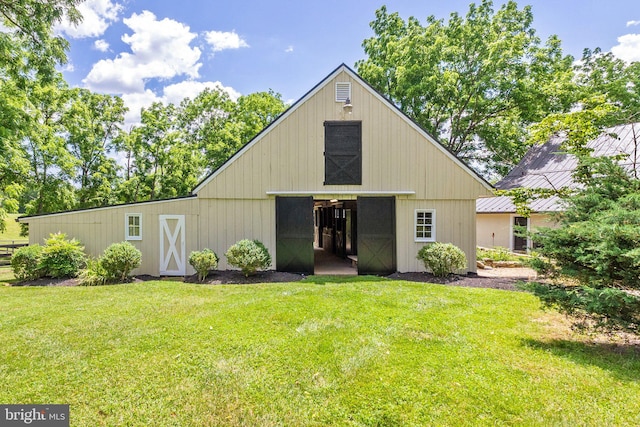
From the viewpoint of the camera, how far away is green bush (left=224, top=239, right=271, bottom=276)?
8.55 m

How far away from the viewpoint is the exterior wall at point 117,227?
9641mm

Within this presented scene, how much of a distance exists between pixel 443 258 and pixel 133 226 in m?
9.67

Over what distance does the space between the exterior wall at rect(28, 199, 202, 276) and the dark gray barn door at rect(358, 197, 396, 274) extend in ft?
17.6

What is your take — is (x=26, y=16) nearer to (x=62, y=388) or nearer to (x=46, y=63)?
(x=46, y=63)

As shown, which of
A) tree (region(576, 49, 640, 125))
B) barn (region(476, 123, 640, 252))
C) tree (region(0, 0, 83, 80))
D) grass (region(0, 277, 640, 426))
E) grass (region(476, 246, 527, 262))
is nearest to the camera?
grass (region(0, 277, 640, 426))

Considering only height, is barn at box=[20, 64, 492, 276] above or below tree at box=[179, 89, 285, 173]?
below

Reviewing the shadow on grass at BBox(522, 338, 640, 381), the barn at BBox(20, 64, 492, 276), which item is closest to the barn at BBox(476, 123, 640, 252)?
the barn at BBox(20, 64, 492, 276)

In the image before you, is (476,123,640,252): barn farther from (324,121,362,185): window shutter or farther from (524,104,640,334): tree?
(524,104,640,334): tree

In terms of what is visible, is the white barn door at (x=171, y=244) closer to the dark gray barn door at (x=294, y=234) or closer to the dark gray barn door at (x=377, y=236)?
the dark gray barn door at (x=294, y=234)

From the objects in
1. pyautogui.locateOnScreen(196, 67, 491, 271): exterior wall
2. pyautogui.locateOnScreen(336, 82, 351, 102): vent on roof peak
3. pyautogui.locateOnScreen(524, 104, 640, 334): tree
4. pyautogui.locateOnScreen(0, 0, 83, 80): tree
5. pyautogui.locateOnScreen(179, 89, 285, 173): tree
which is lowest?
pyautogui.locateOnScreen(524, 104, 640, 334): tree

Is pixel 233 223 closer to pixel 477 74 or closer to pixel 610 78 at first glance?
pixel 477 74

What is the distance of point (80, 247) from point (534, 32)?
80.2 feet

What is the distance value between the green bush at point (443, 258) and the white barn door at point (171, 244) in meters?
7.66

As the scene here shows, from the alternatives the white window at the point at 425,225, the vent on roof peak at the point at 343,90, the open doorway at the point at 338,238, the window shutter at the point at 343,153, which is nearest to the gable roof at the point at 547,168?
the white window at the point at 425,225
